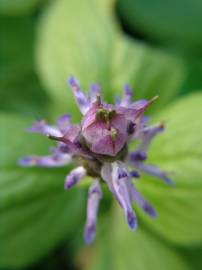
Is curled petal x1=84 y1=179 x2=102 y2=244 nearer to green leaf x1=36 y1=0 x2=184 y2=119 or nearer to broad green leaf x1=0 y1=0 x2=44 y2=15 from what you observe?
green leaf x1=36 y1=0 x2=184 y2=119

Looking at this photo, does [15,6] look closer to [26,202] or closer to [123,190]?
[26,202]

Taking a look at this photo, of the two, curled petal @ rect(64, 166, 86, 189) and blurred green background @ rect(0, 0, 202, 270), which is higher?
blurred green background @ rect(0, 0, 202, 270)

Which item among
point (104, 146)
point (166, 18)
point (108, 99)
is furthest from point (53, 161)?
point (166, 18)

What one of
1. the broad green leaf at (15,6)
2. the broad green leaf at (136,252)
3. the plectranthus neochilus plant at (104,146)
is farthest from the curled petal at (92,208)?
the broad green leaf at (15,6)

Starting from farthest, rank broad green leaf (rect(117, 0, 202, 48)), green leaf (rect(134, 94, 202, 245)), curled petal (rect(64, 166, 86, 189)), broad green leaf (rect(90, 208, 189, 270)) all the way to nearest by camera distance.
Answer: broad green leaf (rect(117, 0, 202, 48)) < broad green leaf (rect(90, 208, 189, 270)) < green leaf (rect(134, 94, 202, 245)) < curled petal (rect(64, 166, 86, 189))

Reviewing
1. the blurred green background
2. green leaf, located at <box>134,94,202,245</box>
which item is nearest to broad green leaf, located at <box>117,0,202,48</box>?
the blurred green background

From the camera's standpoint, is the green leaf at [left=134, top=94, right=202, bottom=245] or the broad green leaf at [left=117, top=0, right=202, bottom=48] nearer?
the green leaf at [left=134, top=94, right=202, bottom=245]
